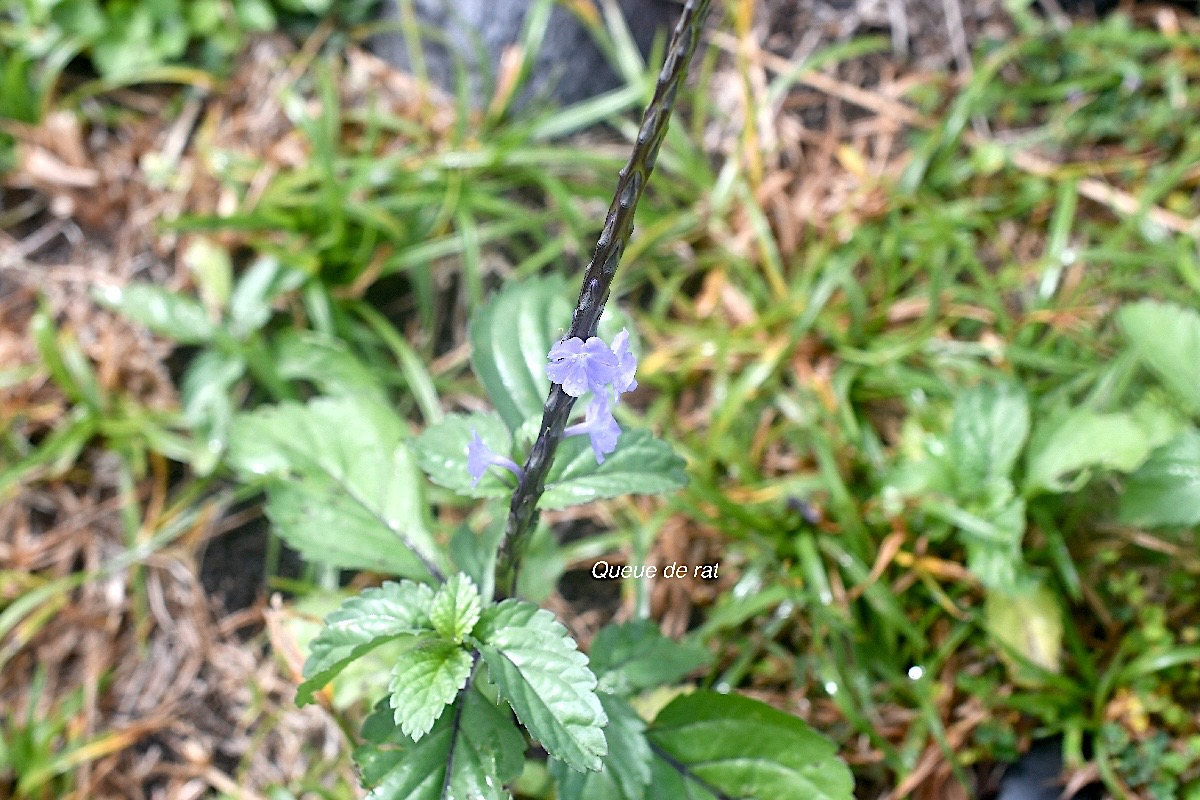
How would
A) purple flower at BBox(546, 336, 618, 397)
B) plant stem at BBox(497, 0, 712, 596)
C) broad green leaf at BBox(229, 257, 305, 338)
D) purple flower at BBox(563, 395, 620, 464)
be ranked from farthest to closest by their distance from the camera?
broad green leaf at BBox(229, 257, 305, 338) → purple flower at BBox(563, 395, 620, 464) → purple flower at BBox(546, 336, 618, 397) → plant stem at BBox(497, 0, 712, 596)

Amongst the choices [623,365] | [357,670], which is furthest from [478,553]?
[623,365]

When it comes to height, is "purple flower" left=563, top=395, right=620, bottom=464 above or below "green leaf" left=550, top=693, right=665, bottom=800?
above

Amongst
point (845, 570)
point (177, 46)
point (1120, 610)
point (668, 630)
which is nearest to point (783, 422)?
point (845, 570)

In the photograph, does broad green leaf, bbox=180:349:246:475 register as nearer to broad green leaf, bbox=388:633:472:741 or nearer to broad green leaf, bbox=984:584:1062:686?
broad green leaf, bbox=388:633:472:741

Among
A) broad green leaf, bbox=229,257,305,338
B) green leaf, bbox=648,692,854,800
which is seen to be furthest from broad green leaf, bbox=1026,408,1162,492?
broad green leaf, bbox=229,257,305,338

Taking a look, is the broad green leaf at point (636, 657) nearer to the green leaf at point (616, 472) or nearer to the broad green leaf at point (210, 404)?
the green leaf at point (616, 472)

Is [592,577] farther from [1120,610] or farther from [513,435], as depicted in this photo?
[1120,610]

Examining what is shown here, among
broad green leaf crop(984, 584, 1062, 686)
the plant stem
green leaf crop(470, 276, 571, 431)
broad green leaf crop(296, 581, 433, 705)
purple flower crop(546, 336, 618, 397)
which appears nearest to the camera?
the plant stem
